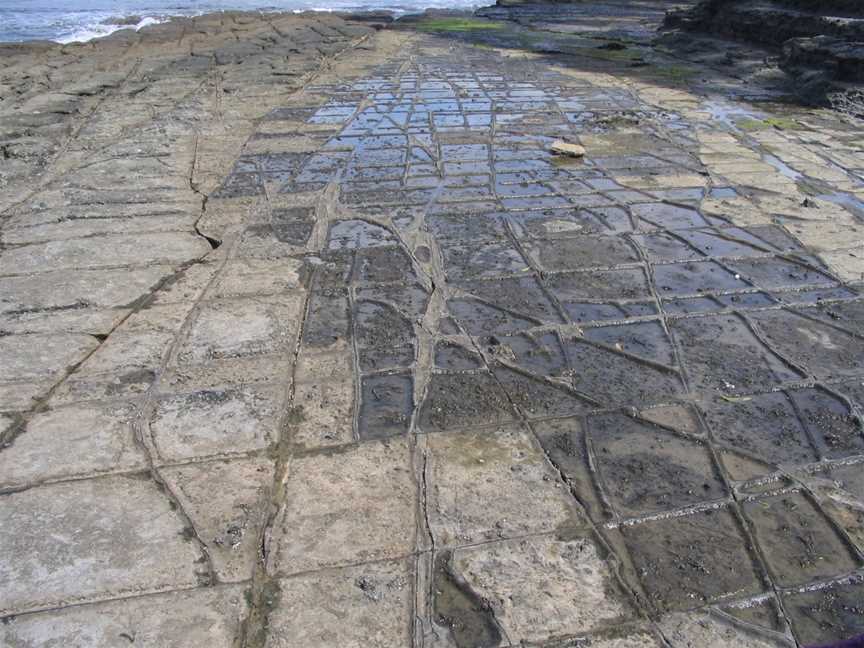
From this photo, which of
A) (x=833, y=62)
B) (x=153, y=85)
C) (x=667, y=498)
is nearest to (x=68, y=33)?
(x=153, y=85)

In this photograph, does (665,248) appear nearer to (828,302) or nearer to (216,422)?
(828,302)

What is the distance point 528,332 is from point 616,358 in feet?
Answer: 1.79

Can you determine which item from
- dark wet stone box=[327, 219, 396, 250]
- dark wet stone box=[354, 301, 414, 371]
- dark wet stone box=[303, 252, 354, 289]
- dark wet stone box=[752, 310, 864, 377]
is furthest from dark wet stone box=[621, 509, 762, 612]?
dark wet stone box=[327, 219, 396, 250]

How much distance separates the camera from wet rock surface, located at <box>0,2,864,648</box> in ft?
8.23

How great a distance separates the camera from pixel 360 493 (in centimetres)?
296

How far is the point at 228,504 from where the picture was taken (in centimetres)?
289

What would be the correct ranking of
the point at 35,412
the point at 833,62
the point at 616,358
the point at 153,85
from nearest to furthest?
the point at 35,412, the point at 616,358, the point at 833,62, the point at 153,85

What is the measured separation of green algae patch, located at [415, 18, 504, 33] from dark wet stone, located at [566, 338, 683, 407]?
15654 millimetres

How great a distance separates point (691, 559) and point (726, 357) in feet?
5.34

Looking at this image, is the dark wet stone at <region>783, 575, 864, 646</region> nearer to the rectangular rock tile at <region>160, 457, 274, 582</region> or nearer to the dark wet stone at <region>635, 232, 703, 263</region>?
the rectangular rock tile at <region>160, 457, 274, 582</region>

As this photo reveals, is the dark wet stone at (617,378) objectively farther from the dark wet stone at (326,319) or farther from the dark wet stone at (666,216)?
the dark wet stone at (666,216)

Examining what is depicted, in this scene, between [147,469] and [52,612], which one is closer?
[52,612]

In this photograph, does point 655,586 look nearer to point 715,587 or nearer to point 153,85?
point 715,587

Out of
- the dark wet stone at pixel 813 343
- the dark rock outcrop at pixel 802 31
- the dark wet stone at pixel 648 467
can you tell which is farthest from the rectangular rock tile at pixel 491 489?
the dark rock outcrop at pixel 802 31
